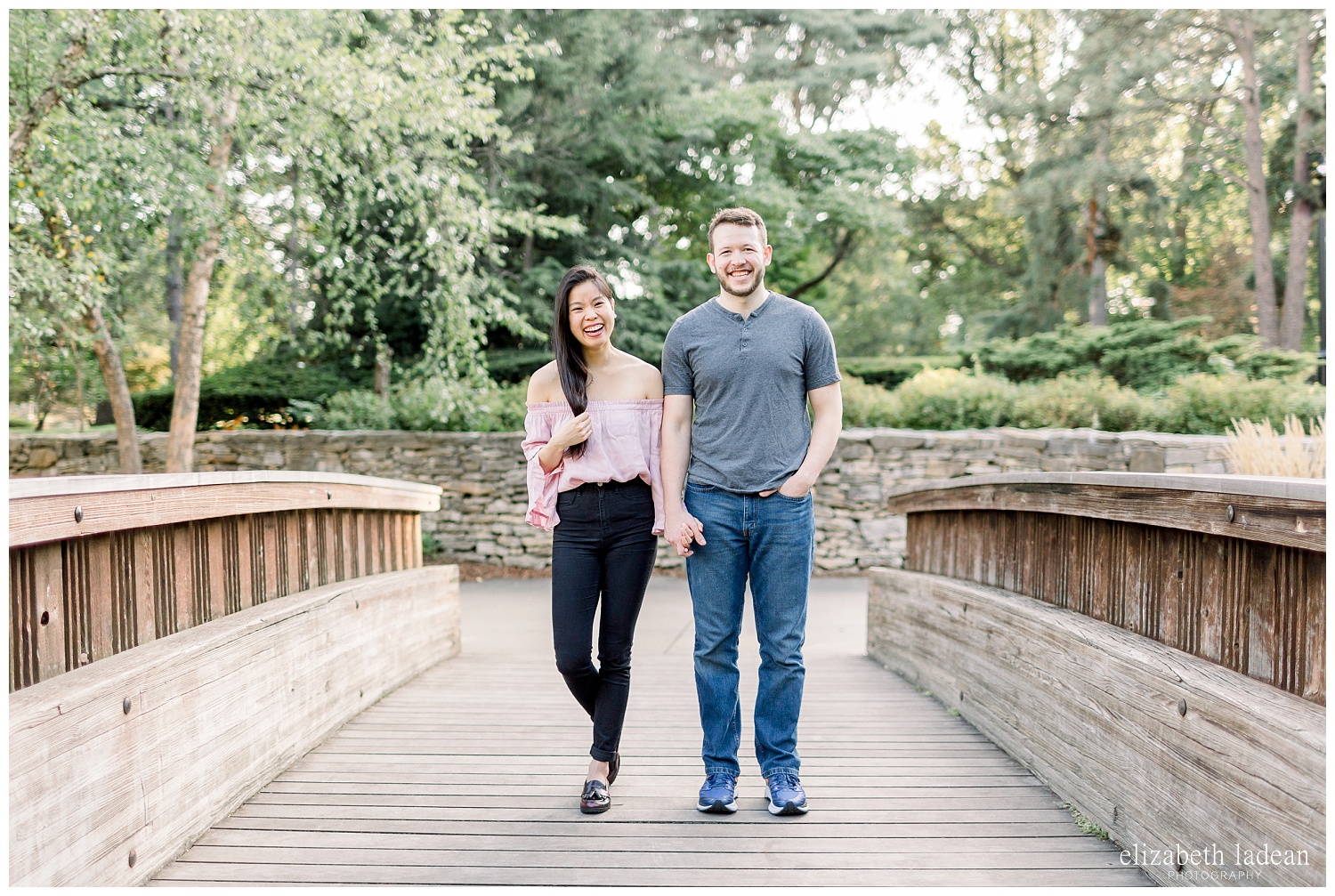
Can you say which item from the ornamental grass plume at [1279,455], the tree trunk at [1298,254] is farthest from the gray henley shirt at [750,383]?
the tree trunk at [1298,254]

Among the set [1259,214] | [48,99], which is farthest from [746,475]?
[1259,214]

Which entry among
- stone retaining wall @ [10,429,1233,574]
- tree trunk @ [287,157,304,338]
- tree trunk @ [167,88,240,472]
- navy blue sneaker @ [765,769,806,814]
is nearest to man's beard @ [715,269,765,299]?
navy blue sneaker @ [765,769,806,814]

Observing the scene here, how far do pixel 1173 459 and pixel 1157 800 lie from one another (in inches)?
272

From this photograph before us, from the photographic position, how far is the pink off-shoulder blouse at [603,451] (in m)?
2.86

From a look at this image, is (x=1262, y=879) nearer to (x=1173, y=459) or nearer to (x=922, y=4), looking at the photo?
(x=1173, y=459)

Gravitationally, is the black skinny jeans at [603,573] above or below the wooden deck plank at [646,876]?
above

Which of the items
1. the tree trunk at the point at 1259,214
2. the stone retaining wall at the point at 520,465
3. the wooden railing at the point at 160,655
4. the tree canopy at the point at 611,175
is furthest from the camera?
the tree trunk at the point at 1259,214

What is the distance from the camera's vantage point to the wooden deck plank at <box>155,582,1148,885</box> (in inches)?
95.5

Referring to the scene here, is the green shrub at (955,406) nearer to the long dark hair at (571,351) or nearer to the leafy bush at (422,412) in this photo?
the leafy bush at (422,412)

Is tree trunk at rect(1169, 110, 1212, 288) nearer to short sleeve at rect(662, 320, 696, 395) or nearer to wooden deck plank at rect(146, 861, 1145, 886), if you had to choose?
short sleeve at rect(662, 320, 696, 395)

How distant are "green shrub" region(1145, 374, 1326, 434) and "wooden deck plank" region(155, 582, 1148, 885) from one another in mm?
7382

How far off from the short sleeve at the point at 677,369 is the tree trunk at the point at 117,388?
807 cm

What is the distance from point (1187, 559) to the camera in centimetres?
250

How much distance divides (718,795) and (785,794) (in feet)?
0.65
